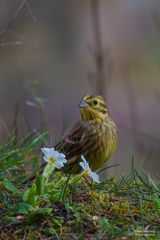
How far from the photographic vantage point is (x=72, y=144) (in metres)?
7.54

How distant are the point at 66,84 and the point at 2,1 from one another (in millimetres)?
2502

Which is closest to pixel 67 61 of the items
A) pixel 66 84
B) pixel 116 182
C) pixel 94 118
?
pixel 66 84

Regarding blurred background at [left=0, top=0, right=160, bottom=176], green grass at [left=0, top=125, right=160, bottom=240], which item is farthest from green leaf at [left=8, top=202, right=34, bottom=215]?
blurred background at [left=0, top=0, right=160, bottom=176]

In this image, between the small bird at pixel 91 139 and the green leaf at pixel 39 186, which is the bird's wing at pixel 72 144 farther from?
the green leaf at pixel 39 186

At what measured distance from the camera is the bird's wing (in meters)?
7.39

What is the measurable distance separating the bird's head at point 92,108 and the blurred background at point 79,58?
6015 millimetres

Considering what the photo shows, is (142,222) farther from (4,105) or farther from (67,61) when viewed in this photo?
(67,61)

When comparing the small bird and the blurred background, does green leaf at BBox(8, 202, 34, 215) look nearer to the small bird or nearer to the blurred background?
the small bird

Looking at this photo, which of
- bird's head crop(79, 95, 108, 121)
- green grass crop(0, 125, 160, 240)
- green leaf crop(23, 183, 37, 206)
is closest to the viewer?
green grass crop(0, 125, 160, 240)

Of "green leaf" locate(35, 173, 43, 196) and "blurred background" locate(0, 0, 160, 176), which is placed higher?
"green leaf" locate(35, 173, 43, 196)

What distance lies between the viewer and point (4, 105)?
1509 cm

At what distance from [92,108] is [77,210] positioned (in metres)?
2.77

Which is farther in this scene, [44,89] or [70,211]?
[44,89]

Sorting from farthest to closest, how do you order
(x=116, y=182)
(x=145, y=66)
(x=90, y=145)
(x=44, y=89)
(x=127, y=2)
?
(x=127, y=2) < (x=145, y=66) < (x=44, y=89) < (x=90, y=145) < (x=116, y=182)
